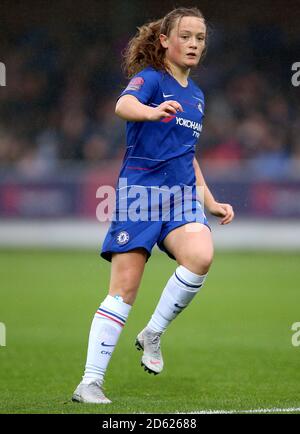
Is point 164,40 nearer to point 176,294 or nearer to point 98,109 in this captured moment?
point 176,294

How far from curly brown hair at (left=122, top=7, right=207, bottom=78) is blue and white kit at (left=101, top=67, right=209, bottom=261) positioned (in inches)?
4.5

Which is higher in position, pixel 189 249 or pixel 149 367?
pixel 189 249

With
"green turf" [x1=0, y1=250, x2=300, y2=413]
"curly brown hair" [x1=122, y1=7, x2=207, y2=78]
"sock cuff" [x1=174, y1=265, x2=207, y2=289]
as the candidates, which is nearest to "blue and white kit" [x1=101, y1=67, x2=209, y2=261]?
"curly brown hair" [x1=122, y1=7, x2=207, y2=78]

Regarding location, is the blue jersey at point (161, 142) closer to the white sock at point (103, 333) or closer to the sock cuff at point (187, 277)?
the sock cuff at point (187, 277)

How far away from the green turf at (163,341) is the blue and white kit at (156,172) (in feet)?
3.17

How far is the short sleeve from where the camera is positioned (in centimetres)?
551

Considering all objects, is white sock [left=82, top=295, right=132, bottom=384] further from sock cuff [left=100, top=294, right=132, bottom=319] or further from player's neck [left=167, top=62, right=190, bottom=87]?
player's neck [left=167, top=62, right=190, bottom=87]

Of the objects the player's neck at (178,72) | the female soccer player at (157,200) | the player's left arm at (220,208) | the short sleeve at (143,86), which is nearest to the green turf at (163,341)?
the female soccer player at (157,200)

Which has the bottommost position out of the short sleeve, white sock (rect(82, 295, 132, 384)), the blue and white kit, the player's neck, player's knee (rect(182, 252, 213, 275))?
white sock (rect(82, 295, 132, 384))

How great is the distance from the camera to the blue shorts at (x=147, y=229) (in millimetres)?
5598

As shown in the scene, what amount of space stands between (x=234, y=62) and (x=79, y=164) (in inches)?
159
